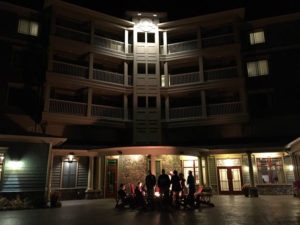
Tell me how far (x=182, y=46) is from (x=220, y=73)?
4442 millimetres

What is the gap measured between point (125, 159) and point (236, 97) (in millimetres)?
11551

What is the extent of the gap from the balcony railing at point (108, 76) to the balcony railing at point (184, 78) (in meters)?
4.67

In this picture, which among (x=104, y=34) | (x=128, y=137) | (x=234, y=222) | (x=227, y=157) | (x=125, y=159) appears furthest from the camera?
(x=104, y=34)

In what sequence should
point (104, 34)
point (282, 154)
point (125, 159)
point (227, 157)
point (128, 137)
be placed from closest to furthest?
point (125, 159) → point (282, 154) → point (227, 157) → point (128, 137) → point (104, 34)

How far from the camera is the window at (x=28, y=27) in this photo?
20.5m

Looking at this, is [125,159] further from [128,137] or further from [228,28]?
[228,28]

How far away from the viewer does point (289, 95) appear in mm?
20750

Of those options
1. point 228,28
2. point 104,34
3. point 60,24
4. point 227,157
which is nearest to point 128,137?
point 227,157

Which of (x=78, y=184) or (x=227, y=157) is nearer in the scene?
(x=78, y=184)

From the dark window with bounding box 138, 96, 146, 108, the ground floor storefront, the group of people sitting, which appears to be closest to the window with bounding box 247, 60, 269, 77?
the ground floor storefront

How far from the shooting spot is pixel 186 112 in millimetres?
21688

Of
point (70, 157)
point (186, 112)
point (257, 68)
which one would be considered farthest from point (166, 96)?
point (70, 157)

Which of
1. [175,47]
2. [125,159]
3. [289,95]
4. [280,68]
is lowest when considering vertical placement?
[125,159]

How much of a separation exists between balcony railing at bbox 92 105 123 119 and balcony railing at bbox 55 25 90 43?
615cm
